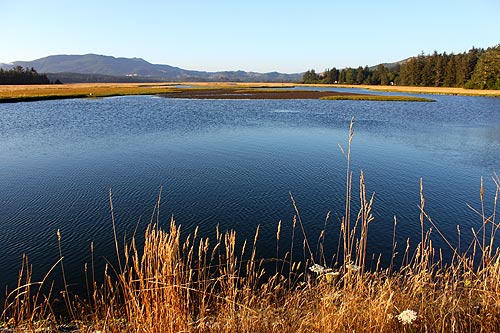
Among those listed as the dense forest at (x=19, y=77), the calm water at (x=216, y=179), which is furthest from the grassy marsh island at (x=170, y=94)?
the calm water at (x=216, y=179)

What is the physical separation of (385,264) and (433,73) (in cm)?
13022

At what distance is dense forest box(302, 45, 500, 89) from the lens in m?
94.6

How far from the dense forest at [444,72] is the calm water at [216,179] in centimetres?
7633

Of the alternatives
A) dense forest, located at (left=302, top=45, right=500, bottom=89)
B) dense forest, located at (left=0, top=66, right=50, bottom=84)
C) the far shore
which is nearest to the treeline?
dense forest, located at (left=302, top=45, right=500, bottom=89)

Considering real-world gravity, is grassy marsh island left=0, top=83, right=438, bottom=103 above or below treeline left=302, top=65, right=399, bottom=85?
below

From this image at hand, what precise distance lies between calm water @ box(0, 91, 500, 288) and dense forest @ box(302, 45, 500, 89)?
7633 cm

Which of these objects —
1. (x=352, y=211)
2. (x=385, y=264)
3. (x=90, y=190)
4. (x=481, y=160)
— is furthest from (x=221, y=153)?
(x=481, y=160)

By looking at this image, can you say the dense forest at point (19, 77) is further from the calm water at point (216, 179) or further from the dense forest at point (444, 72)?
the dense forest at point (444, 72)

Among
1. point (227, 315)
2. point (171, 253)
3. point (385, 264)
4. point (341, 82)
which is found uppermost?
point (341, 82)

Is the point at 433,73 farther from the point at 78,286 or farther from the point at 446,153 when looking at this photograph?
the point at 78,286

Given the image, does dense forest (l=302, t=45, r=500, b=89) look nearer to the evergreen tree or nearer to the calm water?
the evergreen tree

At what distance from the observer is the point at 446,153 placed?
23.4m

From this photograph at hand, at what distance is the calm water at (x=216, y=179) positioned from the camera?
11367mm

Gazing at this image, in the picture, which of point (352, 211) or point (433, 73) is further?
point (433, 73)
